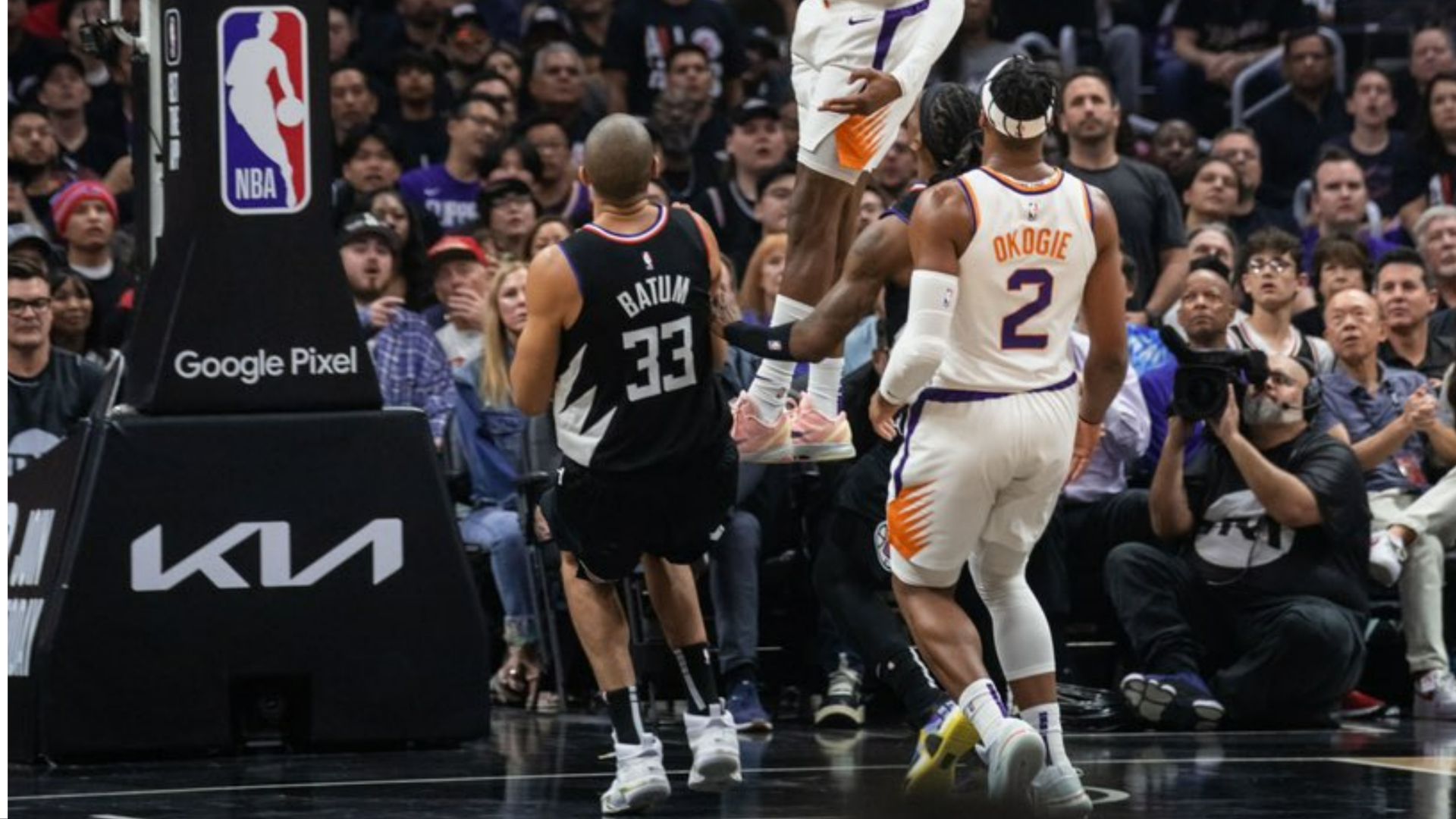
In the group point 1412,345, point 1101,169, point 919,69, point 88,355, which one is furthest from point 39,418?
point 1412,345

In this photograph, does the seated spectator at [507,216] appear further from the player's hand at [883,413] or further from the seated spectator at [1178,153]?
the player's hand at [883,413]

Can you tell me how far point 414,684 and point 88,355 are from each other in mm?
3267

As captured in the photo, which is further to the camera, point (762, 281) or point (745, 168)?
point (745, 168)

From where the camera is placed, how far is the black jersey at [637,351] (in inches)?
359

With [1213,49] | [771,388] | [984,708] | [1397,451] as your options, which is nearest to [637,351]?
[771,388]

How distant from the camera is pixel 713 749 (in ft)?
29.9

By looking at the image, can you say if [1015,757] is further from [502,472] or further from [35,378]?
[35,378]

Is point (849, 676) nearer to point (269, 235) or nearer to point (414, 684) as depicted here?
point (414, 684)

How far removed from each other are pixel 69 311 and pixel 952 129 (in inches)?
203

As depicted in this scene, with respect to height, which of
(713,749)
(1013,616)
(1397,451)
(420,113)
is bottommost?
(713,749)

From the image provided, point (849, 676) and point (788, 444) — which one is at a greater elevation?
point (788, 444)

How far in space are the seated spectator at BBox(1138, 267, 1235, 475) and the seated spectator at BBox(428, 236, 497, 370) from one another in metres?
3.21

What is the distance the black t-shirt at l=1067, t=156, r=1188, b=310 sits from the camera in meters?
14.0

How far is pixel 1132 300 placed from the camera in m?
13.6
